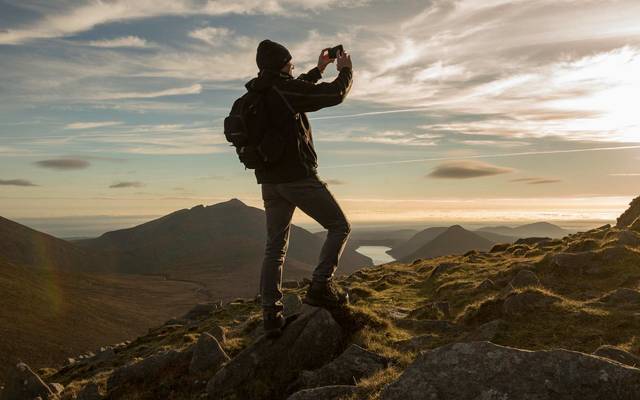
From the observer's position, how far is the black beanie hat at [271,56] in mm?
8344

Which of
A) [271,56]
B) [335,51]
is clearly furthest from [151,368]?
[335,51]

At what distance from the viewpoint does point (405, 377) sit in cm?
584

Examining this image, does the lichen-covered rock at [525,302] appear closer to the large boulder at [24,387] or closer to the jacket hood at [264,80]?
the jacket hood at [264,80]

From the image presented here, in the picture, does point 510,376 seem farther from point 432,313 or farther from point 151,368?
point 432,313

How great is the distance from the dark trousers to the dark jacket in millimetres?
264

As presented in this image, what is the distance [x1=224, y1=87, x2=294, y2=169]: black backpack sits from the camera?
803 cm

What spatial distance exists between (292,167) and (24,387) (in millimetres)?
15806

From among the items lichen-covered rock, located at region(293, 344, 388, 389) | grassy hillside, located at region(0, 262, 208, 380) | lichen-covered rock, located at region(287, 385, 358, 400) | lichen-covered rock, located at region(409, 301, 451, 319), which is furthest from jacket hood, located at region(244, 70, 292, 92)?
grassy hillside, located at region(0, 262, 208, 380)

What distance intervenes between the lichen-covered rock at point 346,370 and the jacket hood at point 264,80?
527 cm

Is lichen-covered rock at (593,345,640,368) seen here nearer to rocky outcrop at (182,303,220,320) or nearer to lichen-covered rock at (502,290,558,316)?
lichen-covered rock at (502,290,558,316)

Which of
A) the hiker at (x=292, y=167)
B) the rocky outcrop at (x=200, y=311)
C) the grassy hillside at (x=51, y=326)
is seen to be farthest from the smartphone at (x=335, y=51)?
the grassy hillside at (x=51, y=326)

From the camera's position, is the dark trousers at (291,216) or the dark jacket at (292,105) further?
the dark trousers at (291,216)

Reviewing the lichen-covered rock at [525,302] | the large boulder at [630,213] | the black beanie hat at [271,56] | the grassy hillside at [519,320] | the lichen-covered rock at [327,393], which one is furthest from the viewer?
the large boulder at [630,213]

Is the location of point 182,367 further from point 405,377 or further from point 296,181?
point 405,377
